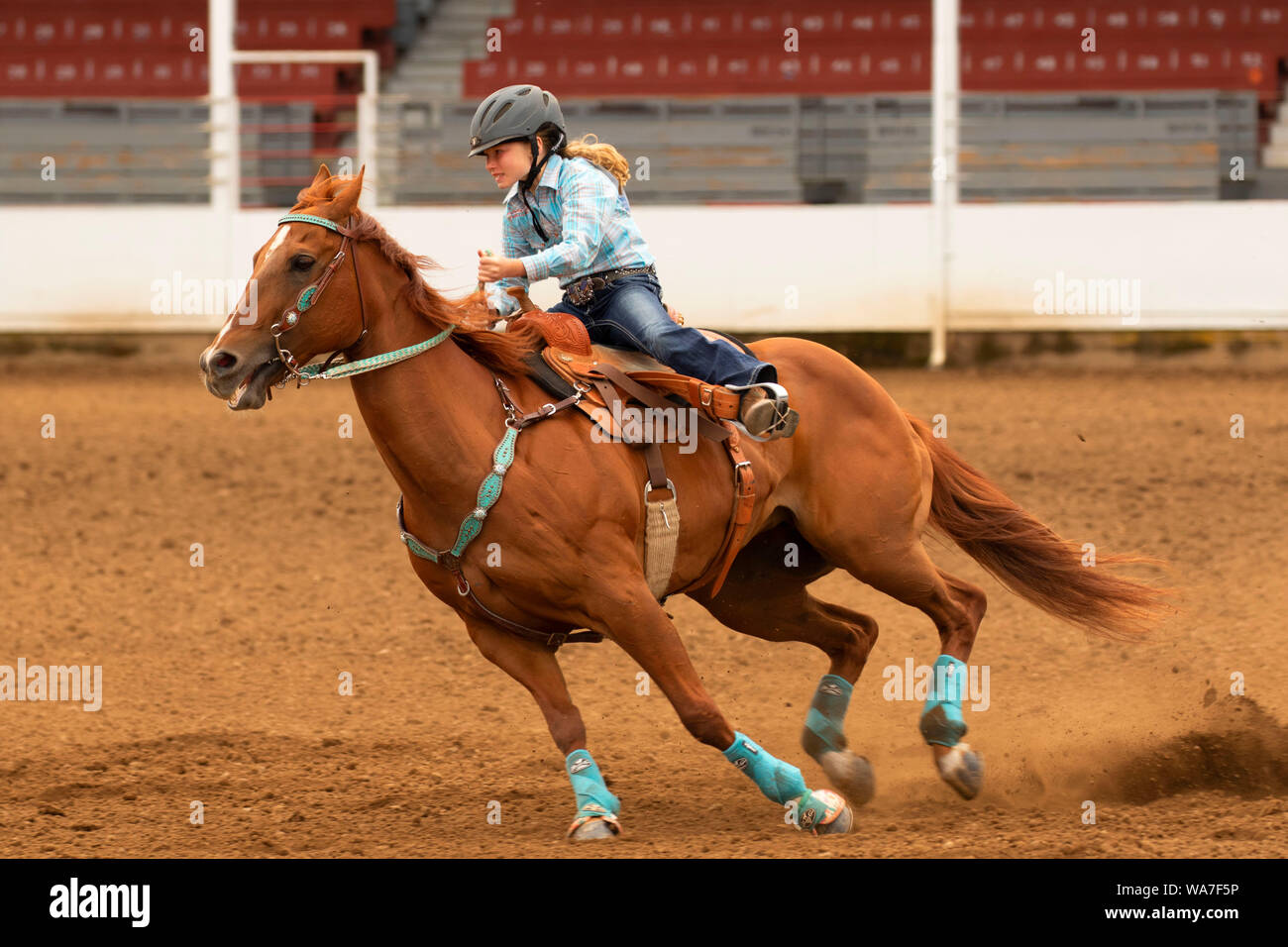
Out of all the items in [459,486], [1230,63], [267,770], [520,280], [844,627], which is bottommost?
[267,770]

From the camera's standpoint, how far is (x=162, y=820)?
15.9ft

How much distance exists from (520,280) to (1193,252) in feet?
30.9

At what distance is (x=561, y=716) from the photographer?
448cm

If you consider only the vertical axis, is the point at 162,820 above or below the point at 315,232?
below

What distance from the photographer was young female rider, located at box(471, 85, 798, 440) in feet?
14.4

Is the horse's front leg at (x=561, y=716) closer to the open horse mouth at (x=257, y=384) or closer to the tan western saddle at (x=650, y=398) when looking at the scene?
the tan western saddle at (x=650, y=398)

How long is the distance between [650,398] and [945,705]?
4.73 feet

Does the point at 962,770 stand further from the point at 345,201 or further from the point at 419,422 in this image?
the point at 345,201

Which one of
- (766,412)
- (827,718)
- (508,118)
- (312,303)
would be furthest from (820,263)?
(312,303)

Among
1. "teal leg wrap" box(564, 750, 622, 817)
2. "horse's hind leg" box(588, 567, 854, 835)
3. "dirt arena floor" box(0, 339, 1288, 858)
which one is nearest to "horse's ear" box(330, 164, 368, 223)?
"horse's hind leg" box(588, 567, 854, 835)

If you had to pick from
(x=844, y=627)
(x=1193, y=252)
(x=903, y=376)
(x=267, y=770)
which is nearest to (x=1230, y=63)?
(x=1193, y=252)

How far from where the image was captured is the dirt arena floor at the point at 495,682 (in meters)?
4.74

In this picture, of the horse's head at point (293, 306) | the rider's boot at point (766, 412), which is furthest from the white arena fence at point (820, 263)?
the horse's head at point (293, 306)

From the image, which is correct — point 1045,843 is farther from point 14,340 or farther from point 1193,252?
point 14,340
